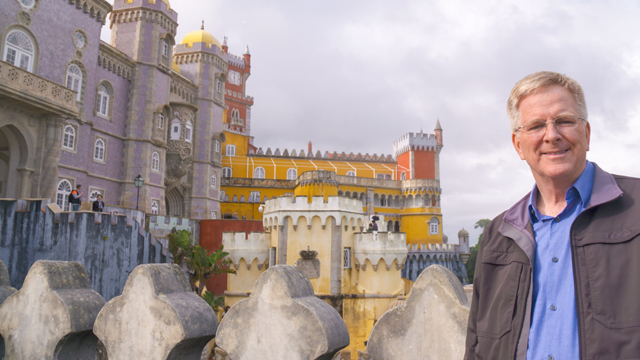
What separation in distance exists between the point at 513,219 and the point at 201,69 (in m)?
33.7

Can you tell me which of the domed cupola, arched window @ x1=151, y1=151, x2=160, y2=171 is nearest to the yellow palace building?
the domed cupola

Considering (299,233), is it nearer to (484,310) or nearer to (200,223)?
(200,223)

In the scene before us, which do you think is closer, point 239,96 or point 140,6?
point 140,6

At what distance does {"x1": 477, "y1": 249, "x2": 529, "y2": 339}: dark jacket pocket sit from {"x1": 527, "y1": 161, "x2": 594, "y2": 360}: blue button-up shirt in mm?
91

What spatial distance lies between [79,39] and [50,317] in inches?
893

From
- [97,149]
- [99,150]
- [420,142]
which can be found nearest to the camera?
[97,149]

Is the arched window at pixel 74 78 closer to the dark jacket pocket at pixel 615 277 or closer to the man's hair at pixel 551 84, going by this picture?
the man's hair at pixel 551 84

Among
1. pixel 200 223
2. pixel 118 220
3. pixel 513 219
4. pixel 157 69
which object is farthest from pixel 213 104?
pixel 513 219

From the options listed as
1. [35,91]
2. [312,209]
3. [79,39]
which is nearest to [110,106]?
[79,39]

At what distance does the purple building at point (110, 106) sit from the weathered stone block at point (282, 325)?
57.6ft

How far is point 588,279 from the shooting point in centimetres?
191

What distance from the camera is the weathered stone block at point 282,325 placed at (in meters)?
3.30

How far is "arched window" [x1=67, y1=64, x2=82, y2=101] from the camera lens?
2210cm

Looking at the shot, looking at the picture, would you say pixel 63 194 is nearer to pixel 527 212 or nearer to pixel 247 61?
pixel 527 212
